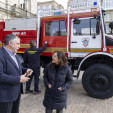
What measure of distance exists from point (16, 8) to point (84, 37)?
19319 millimetres

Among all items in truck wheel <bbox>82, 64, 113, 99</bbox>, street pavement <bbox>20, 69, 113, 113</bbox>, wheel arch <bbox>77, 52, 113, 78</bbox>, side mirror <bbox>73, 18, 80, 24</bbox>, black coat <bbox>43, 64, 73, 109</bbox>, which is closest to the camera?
black coat <bbox>43, 64, 73, 109</bbox>

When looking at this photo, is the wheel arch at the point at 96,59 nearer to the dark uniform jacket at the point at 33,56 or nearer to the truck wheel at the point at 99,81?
the truck wheel at the point at 99,81

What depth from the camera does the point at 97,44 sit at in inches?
183

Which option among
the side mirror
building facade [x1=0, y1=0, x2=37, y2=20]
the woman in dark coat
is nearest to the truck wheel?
the side mirror

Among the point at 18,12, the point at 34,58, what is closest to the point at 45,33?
the point at 34,58

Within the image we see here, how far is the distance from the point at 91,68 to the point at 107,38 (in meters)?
1.03

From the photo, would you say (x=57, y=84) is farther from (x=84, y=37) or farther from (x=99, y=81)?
(x=84, y=37)

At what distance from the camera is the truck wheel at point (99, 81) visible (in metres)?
4.46

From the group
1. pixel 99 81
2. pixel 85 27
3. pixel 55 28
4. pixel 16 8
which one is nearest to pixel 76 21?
pixel 85 27

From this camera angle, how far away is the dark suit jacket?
2.05m

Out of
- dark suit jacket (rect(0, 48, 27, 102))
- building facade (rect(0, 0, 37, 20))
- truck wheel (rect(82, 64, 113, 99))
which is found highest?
building facade (rect(0, 0, 37, 20))

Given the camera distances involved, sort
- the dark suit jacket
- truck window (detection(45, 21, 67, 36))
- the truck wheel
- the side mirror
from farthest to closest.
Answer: truck window (detection(45, 21, 67, 36)) → the side mirror → the truck wheel → the dark suit jacket

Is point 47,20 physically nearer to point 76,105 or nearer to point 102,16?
point 102,16

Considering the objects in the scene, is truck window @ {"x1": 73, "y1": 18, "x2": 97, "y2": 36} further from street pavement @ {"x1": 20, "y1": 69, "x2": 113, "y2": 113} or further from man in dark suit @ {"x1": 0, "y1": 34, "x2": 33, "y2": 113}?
man in dark suit @ {"x1": 0, "y1": 34, "x2": 33, "y2": 113}
